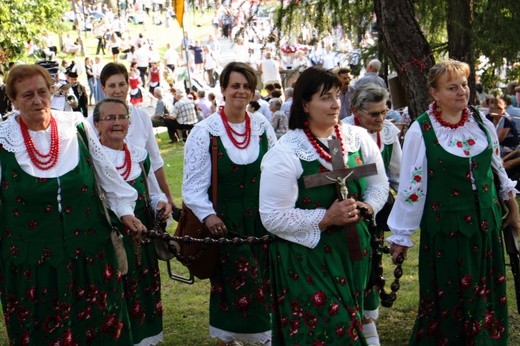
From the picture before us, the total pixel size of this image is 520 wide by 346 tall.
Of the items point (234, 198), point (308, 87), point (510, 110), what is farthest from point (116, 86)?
point (510, 110)

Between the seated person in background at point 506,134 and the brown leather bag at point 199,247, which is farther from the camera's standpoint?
the seated person in background at point 506,134

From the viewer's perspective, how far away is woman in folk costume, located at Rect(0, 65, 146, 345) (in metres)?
5.37

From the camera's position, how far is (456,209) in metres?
5.61

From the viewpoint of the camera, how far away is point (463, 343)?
19.1 feet

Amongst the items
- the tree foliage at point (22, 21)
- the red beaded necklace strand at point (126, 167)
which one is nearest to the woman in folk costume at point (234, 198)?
the red beaded necklace strand at point (126, 167)

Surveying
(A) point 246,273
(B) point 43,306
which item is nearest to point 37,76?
(B) point 43,306

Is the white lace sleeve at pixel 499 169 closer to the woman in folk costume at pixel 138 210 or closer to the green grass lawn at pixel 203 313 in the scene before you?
the green grass lawn at pixel 203 313

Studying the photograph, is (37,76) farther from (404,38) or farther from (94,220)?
(404,38)

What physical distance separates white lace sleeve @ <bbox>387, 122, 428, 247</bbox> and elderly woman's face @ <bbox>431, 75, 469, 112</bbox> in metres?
0.22

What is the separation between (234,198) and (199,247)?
414 mm

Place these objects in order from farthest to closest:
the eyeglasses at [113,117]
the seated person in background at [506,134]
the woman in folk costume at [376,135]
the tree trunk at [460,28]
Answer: the seated person in background at [506,134], the tree trunk at [460,28], the woman in folk costume at [376,135], the eyeglasses at [113,117]

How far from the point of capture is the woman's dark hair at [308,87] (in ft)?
16.4

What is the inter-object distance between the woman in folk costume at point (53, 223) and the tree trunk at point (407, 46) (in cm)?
315

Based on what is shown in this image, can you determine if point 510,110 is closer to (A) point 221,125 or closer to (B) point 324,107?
(A) point 221,125
